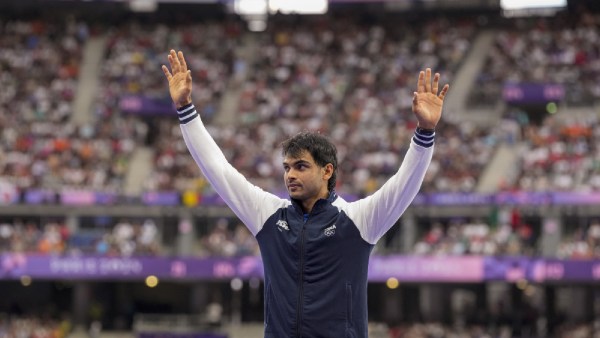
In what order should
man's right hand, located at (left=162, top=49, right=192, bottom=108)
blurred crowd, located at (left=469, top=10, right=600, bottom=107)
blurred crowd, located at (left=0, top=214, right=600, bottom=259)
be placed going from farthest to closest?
blurred crowd, located at (left=469, top=10, right=600, bottom=107) < blurred crowd, located at (left=0, top=214, right=600, bottom=259) < man's right hand, located at (left=162, top=49, right=192, bottom=108)

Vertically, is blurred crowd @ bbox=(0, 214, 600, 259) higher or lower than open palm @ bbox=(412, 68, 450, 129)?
lower

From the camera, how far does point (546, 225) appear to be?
3294 centimetres

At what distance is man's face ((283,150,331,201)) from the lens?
4.92 m

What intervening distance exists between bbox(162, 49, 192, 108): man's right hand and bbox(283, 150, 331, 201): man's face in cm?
65

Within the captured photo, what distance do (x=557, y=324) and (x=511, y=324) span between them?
1639 millimetres

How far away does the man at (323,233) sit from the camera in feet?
15.9

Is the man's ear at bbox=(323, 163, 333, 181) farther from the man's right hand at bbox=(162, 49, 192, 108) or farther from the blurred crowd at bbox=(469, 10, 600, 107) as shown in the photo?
the blurred crowd at bbox=(469, 10, 600, 107)

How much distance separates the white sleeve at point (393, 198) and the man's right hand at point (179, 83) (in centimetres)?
102

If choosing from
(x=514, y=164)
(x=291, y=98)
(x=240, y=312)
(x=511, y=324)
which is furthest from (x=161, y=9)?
(x=511, y=324)

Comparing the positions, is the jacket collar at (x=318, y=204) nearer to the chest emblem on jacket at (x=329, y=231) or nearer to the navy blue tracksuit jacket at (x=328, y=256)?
the navy blue tracksuit jacket at (x=328, y=256)

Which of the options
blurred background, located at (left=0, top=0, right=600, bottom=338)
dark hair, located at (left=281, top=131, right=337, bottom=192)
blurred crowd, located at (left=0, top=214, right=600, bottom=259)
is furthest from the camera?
blurred background, located at (left=0, top=0, right=600, bottom=338)

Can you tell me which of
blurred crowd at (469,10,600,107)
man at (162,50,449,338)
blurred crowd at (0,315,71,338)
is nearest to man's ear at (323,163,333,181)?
man at (162,50,449,338)

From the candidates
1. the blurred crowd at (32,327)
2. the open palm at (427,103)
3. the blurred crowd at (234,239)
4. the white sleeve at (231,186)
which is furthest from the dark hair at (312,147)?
the blurred crowd at (32,327)

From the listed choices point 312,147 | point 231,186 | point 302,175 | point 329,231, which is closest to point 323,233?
point 329,231
